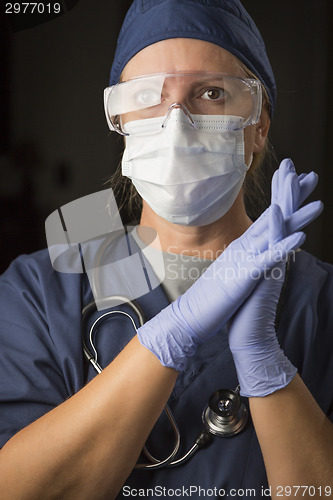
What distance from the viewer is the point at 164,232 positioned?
0.77 m

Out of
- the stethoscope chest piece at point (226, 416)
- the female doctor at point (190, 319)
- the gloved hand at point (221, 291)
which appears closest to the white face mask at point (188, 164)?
the female doctor at point (190, 319)

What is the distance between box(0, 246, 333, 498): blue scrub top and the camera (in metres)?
0.68

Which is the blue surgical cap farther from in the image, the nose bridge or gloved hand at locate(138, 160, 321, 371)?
gloved hand at locate(138, 160, 321, 371)

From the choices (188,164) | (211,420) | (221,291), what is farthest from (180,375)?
(188,164)

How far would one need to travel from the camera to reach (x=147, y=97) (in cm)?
70

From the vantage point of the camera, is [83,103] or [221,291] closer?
[221,291]

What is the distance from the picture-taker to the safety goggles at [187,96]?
26.6 inches

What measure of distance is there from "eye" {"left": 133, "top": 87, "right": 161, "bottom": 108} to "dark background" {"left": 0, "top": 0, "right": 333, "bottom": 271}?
0.08 meters

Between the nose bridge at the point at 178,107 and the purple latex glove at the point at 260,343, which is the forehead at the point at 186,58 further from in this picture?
the purple latex glove at the point at 260,343

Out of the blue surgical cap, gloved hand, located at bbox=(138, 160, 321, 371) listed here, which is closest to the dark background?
the blue surgical cap

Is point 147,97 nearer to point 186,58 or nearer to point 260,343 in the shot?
point 186,58

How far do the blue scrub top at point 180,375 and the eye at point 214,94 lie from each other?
0.82 ft

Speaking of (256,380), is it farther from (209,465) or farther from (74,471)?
(74,471)

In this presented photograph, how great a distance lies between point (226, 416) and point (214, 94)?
1.37 feet
